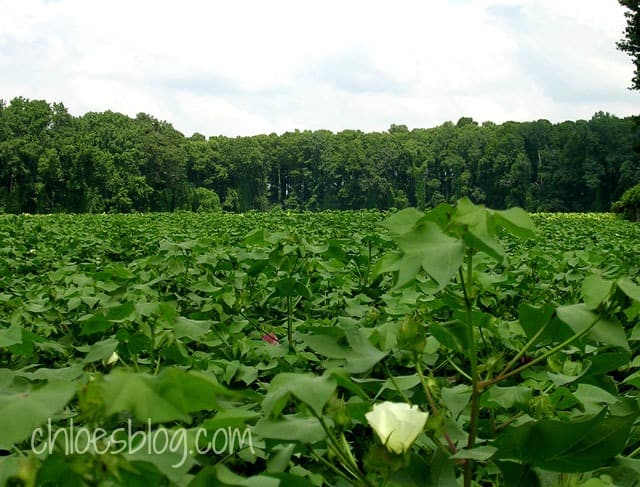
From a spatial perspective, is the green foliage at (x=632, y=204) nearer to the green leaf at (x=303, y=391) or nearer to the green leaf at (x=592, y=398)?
the green leaf at (x=592, y=398)

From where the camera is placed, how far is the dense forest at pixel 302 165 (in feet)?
163

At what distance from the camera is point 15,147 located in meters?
49.4

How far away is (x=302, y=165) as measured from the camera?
78.2 metres

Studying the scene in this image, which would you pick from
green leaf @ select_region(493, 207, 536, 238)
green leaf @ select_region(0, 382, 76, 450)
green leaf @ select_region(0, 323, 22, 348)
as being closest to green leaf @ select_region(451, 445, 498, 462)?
green leaf @ select_region(493, 207, 536, 238)

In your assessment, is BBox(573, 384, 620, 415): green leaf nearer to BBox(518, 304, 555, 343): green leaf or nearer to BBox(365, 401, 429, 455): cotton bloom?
BBox(518, 304, 555, 343): green leaf

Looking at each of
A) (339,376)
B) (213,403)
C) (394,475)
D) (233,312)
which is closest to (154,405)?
(213,403)

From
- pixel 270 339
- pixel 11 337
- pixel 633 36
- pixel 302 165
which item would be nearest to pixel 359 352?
pixel 11 337

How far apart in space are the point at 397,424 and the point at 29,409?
1.28ft

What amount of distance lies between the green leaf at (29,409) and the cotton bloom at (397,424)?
1.10ft

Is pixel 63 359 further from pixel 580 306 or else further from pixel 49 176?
pixel 49 176

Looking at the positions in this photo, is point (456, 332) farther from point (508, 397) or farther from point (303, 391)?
point (303, 391)

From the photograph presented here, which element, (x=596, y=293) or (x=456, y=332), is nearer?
(x=596, y=293)

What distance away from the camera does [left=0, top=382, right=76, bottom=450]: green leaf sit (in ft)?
1.82

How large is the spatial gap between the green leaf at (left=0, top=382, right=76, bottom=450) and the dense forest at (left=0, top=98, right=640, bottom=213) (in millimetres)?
49493
